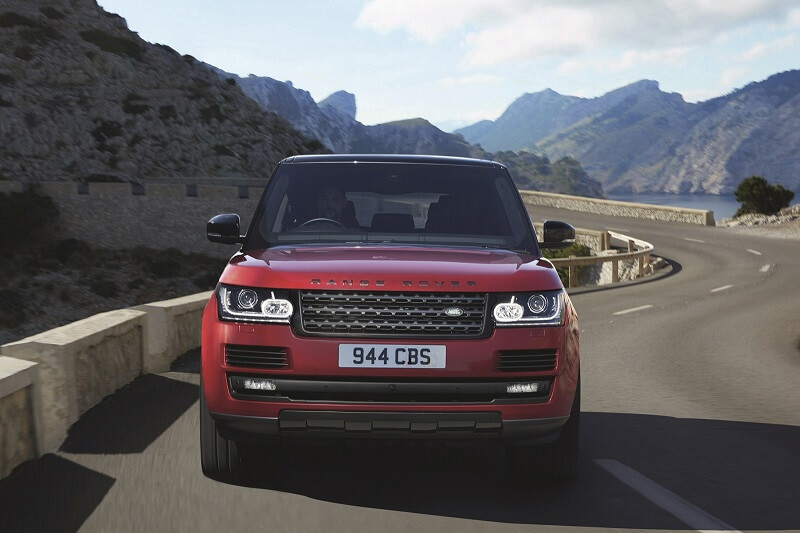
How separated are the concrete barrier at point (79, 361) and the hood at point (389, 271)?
2029mm

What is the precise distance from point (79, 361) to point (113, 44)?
10277cm

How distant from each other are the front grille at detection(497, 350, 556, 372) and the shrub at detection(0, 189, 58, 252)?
61.0 metres

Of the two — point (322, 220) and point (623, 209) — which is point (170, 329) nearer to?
point (322, 220)

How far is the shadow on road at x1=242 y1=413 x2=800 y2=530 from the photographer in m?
4.94

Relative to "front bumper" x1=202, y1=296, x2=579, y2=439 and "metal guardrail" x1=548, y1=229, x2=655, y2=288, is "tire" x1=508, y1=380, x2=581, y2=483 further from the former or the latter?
"metal guardrail" x1=548, y1=229, x2=655, y2=288

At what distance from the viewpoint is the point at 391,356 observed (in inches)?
191

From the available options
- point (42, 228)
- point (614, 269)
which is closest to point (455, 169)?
point (614, 269)

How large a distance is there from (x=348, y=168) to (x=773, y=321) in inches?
468

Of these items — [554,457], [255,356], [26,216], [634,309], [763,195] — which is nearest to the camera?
[255,356]

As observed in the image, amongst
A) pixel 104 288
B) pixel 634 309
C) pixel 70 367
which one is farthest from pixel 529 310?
pixel 104 288

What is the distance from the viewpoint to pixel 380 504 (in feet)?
16.6

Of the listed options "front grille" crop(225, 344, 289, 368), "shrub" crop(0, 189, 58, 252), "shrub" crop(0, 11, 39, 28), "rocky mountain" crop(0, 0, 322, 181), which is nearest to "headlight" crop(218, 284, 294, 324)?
"front grille" crop(225, 344, 289, 368)

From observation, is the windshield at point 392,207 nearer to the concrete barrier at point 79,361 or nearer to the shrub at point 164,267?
the concrete barrier at point 79,361

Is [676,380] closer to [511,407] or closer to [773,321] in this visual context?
Result: [511,407]
